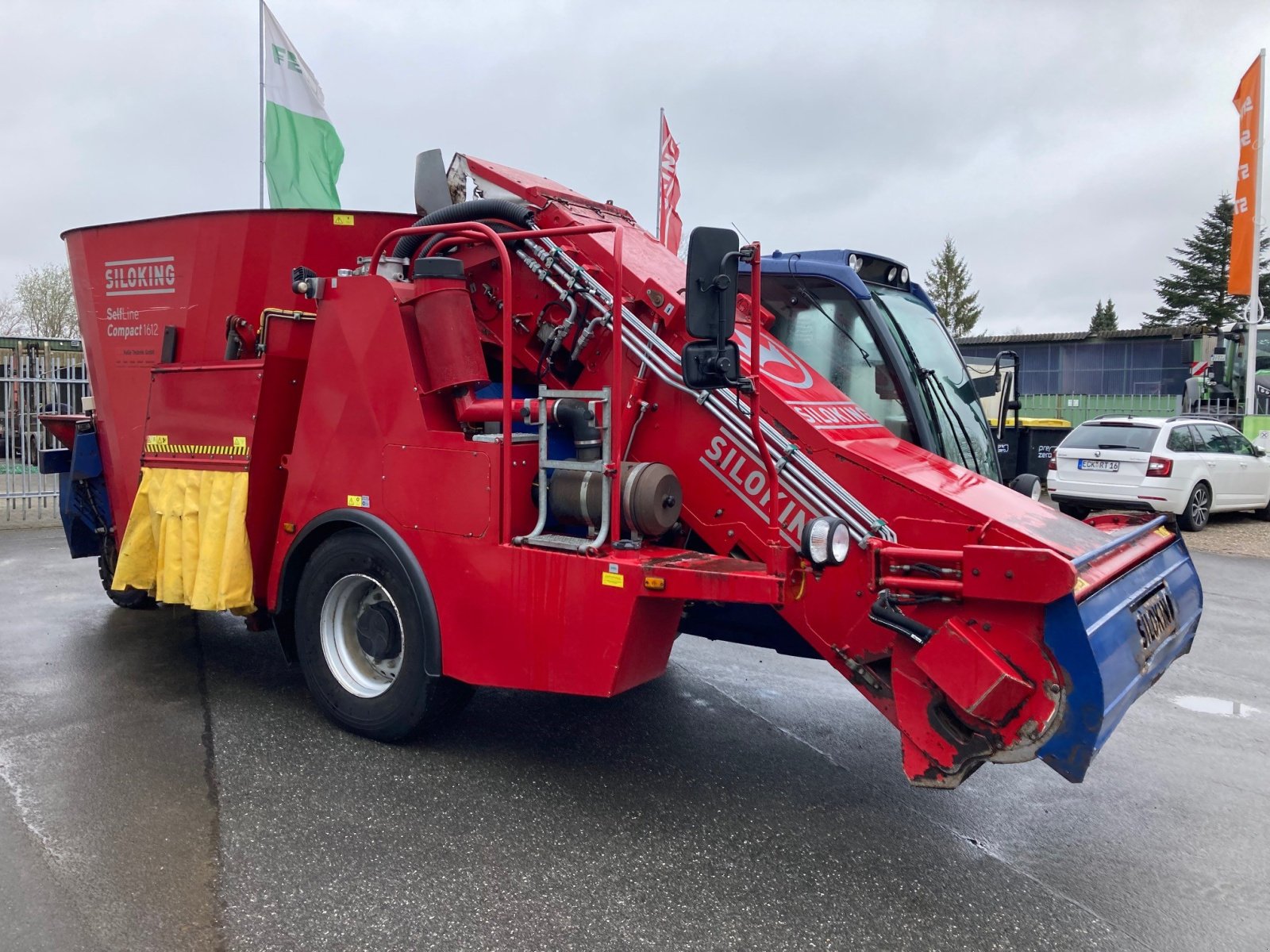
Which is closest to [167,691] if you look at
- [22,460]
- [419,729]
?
[419,729]

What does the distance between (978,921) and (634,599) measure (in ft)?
5.21

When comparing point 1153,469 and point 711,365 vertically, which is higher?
point 711,365

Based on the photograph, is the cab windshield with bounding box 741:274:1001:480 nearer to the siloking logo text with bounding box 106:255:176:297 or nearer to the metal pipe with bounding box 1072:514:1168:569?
the metal pipe with bounding box 1072:514:1168:569

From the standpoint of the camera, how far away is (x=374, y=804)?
383cm

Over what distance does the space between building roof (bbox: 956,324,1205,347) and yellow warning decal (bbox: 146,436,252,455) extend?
31986 mm

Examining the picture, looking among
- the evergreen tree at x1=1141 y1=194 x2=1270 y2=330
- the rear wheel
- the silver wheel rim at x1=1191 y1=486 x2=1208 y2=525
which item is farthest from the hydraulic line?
the evergreen tree at x1=1141 y1=194 x2=1270 y2=330

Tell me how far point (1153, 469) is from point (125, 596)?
12.0 m

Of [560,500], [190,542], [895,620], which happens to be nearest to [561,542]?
[560,500]

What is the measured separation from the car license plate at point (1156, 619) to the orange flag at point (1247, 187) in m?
18.3

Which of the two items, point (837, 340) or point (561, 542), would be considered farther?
point (837, 340)

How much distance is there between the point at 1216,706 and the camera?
560 cm

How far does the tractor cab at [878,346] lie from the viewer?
4.72 meters

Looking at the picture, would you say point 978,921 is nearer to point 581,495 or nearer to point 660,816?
point 660,816

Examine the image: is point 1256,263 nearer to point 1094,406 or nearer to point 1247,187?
point 1247,187
